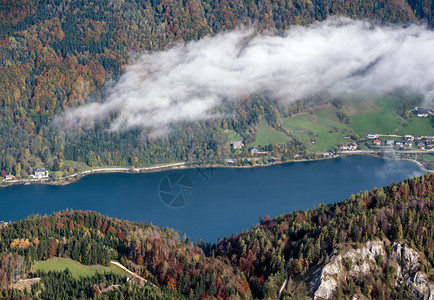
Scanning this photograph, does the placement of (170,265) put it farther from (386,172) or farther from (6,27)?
(6,27)

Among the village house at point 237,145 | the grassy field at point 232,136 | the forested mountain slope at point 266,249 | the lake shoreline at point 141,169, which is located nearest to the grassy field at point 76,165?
the lake shoreline at point 141,169

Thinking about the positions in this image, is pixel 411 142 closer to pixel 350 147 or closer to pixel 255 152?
pixel 350 147

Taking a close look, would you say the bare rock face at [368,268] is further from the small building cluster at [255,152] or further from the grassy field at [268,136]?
the grassy field at [268,136]

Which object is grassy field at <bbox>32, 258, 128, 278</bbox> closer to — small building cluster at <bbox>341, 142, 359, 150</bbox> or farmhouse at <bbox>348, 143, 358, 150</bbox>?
small building cluster at <bbox>341, 142, 359, 150</bbox>

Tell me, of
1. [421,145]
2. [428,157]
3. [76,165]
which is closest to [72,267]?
[76,165]

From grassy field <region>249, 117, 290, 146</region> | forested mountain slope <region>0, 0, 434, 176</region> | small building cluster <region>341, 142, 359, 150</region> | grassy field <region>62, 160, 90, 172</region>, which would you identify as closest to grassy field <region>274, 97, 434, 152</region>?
small building cluster <region>341, 142, 359, 150</region>

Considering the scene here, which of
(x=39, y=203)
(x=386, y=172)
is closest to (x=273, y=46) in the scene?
(x=386, y=172)

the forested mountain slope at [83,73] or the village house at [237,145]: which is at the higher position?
the forested mountain slope at [83,73]
